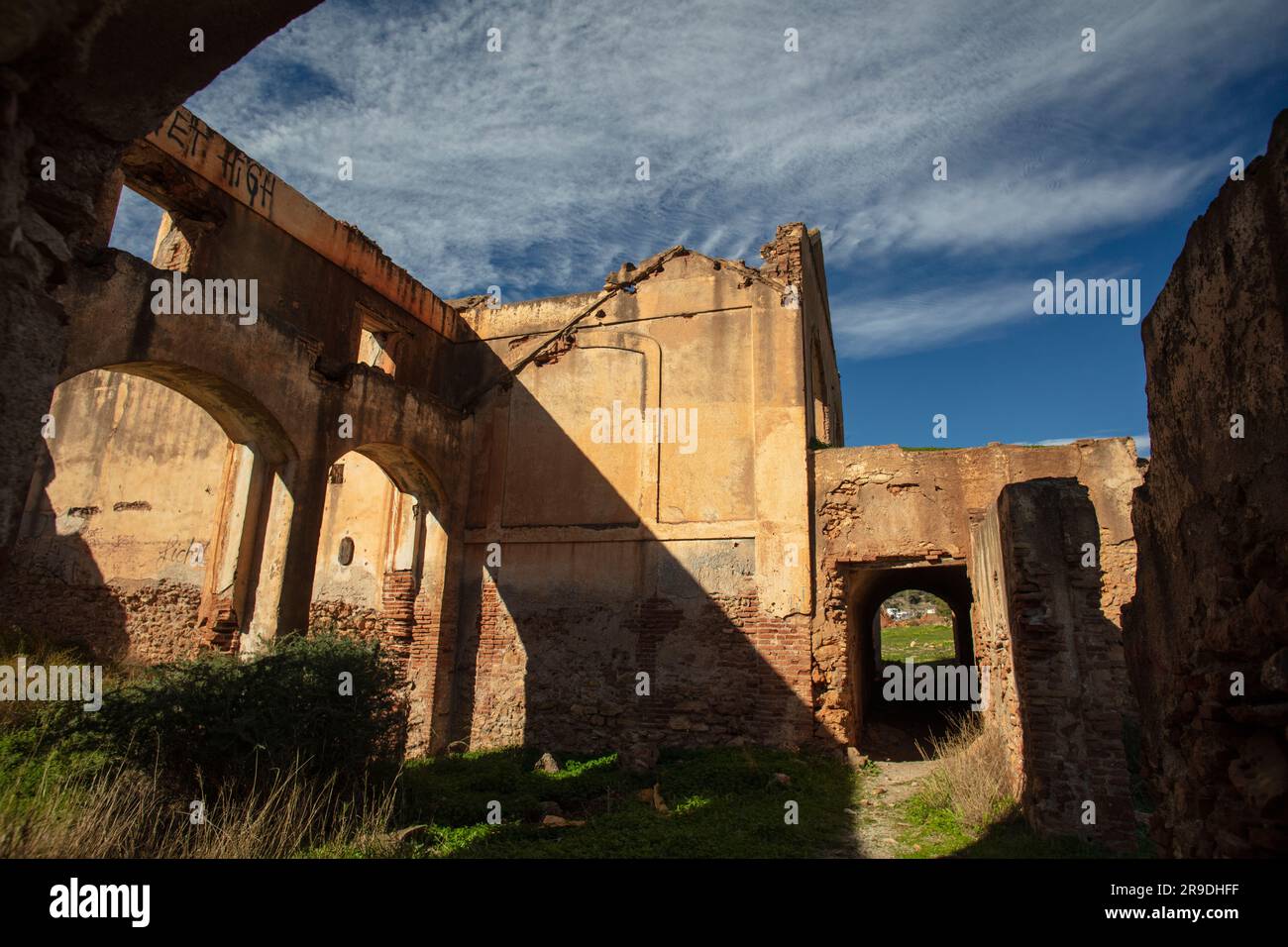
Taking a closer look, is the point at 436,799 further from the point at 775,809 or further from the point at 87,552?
the point at 87,552

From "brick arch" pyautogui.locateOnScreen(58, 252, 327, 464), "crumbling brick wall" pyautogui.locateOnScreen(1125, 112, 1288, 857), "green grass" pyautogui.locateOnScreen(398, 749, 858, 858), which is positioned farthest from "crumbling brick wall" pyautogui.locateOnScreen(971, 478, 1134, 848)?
"brick arch" pyautogui.locateOnScreen(58, 252, 327, 464)

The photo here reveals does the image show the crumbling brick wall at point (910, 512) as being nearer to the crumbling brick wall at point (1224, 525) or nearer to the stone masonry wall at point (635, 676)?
the stone masonry wall at point (635, 676)

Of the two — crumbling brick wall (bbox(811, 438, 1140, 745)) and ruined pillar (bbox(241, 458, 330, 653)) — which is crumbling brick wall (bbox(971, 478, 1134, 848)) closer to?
crumbling brick wall (bbox(811, 438, 1140, 745))

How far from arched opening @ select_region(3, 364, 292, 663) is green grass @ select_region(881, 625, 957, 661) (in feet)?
68.5

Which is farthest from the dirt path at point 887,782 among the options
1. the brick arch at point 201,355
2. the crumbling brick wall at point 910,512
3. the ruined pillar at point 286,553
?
the brick arch at point 201,355

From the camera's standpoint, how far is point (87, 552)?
564 inches

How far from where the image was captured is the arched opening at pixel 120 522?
13.7 meters

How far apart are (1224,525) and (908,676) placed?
1896cm

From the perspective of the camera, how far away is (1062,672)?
21.5ft

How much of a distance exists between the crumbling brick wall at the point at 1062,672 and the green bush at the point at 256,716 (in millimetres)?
6374

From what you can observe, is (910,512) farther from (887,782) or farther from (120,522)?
(120,522)

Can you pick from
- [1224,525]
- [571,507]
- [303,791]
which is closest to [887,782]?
[571,507]
